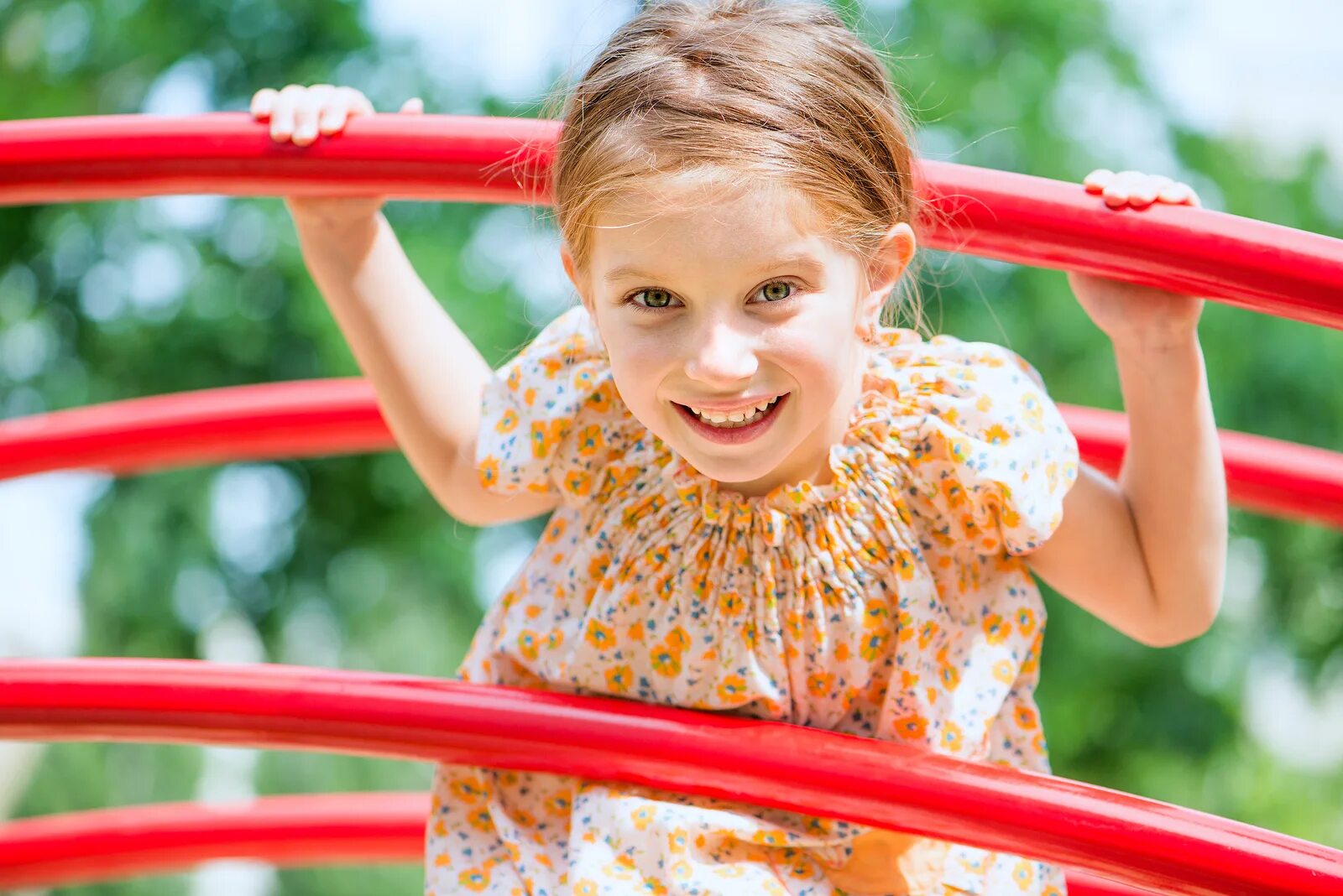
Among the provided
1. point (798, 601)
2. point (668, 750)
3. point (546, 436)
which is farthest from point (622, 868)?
point (546, 436)

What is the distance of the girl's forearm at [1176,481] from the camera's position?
120cm

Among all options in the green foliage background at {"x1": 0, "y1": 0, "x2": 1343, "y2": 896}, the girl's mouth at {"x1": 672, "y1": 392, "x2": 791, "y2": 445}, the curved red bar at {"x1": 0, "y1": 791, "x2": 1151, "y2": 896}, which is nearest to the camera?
the girl's mouth at {"x1": 672, "y1": 392, "x2": 791, "y2": 445}

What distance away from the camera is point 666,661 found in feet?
4.14

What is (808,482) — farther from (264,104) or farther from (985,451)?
(264,104)

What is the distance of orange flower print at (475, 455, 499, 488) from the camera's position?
4.29ft

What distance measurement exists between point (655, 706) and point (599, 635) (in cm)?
14

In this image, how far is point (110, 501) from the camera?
628 cm

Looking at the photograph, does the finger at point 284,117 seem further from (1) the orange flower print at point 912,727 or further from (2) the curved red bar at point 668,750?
(1) the orange flower print at point 912,727

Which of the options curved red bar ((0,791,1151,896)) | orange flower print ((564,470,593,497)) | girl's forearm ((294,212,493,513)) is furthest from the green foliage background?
orange flower print ((564,470,593,497))

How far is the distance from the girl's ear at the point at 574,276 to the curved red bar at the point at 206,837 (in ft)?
2.29

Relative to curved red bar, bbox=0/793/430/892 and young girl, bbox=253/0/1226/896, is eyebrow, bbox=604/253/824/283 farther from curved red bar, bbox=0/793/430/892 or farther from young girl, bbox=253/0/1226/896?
curved red bar, bbox=0/793/430/892

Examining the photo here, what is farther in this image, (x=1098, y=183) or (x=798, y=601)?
(x=798, y=601)

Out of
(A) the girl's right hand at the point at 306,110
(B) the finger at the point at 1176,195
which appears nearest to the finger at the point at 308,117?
(A) the girl's right hand at the point at 306,110

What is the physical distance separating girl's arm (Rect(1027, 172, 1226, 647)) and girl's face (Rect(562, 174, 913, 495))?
0.22m
